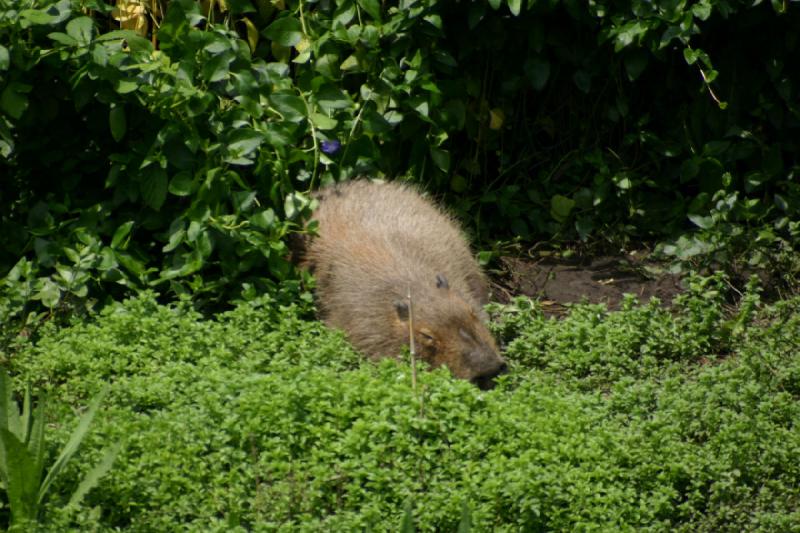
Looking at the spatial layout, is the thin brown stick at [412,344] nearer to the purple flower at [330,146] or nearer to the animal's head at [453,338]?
the animal's head at [453,338]

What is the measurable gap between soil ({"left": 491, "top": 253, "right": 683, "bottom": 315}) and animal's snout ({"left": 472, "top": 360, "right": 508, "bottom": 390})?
108 centimetres

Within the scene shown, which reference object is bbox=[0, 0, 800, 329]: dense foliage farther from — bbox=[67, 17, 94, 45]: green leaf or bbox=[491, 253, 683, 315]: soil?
bbox=[491, 253, 683, 315]: soil

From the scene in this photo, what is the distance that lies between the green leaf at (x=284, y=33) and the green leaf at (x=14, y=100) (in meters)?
1.61

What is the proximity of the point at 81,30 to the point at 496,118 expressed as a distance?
3008mm

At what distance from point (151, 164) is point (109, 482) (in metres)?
2.25

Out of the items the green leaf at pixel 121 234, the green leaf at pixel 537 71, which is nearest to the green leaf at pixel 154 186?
the green leaf at pixel 121 234

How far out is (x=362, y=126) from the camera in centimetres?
698

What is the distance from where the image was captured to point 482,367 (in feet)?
19.6

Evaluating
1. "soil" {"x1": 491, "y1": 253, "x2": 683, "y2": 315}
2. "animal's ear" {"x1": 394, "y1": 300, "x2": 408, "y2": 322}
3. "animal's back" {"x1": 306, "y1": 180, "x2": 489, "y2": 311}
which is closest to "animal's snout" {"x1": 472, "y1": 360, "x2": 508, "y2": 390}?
"animal's ear" {"x1": 394, "y1": 300, "x2": 408, "y2": 322}

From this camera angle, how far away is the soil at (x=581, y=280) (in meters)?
7.17

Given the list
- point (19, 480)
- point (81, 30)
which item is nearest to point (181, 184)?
point (81, 30)

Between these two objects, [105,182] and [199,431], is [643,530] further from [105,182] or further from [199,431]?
[105,182]

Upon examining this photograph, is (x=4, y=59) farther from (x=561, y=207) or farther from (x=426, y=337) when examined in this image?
(x=561, y=207)

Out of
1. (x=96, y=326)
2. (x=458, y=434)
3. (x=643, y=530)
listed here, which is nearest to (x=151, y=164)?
(x=96, y=326)
